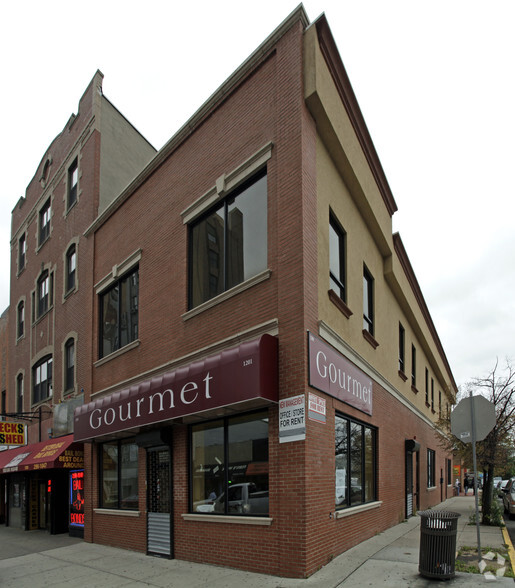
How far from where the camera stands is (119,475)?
1434cm

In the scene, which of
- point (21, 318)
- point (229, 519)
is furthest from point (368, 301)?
point (21, 318)

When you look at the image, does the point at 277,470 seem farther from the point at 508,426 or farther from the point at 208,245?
the point at 508,426

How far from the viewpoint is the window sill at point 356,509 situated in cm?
1006

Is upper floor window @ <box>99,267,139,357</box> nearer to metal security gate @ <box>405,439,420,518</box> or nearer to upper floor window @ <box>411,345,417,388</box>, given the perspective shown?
metal security gate @ <box>405,439,420,518</box>

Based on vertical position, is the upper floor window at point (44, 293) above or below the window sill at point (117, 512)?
above

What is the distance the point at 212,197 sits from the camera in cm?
1170

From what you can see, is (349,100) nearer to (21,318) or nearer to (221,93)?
(221,93)

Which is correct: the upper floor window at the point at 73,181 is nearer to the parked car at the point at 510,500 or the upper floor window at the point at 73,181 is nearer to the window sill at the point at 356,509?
the window sill at the point at 356,509

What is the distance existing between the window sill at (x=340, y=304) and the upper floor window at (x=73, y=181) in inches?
518

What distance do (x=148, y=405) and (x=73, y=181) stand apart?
12799mm

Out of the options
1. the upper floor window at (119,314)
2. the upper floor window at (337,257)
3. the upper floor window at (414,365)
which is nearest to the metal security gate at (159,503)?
the upper floor window at (119,314)

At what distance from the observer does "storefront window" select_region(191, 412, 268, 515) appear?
9.47m

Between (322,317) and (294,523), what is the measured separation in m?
3.61

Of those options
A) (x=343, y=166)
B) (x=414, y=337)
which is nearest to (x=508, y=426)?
(x=414, y=337)
